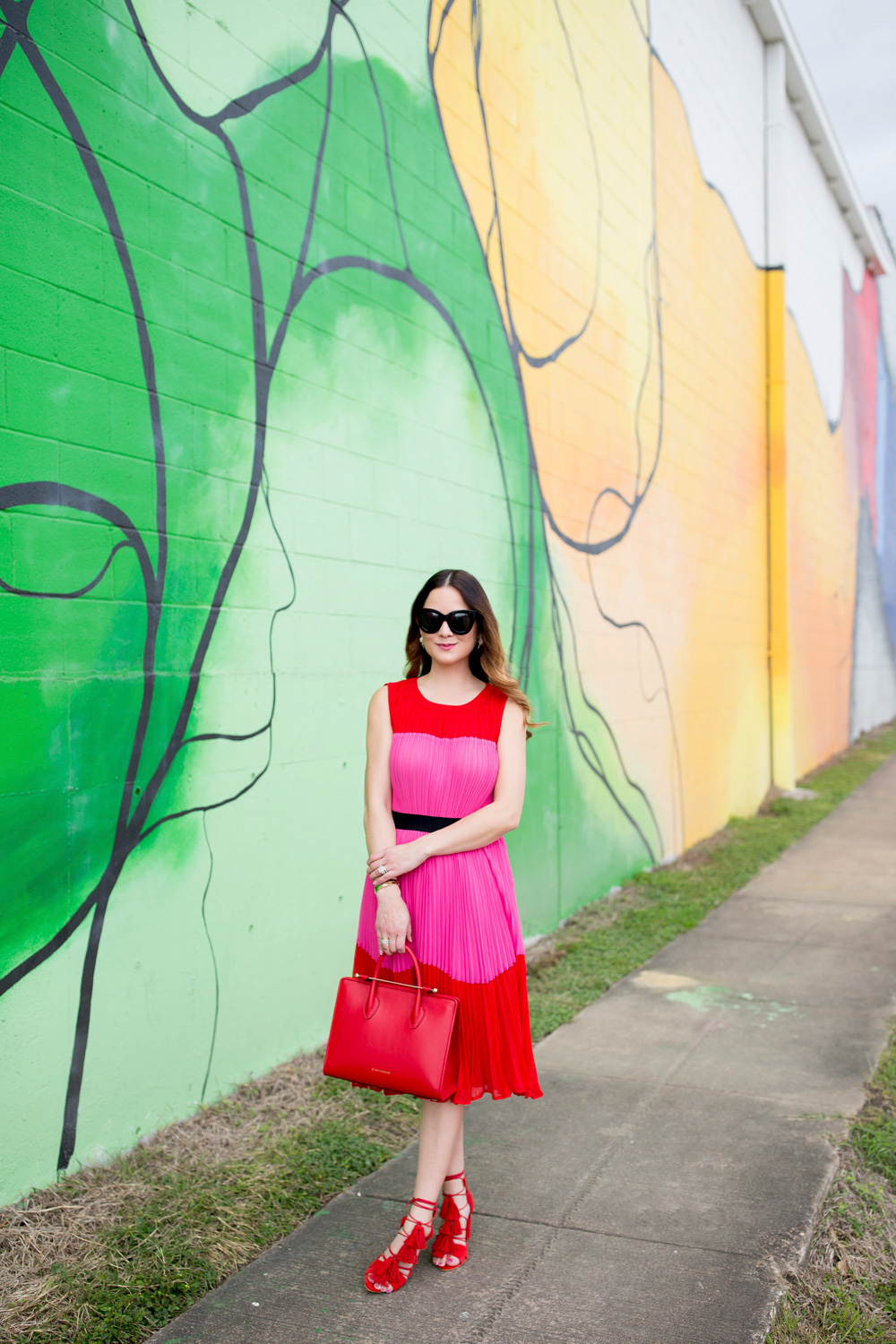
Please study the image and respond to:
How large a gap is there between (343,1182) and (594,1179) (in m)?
0.74

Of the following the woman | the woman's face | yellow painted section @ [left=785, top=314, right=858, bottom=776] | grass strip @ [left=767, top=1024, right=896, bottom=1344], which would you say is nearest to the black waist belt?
the woman

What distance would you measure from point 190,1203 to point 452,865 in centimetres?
122

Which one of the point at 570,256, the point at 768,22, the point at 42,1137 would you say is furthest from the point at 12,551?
the point at 768,22

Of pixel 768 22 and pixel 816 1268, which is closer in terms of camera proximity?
pixel 816 1268

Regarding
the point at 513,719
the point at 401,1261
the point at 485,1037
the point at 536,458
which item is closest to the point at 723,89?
the point at 536,458

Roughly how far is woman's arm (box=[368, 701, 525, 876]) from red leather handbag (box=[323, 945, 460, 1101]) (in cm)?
23

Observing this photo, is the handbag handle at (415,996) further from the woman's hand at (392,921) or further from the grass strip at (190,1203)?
the grass strip at (190,1203)

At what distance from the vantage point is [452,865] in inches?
106

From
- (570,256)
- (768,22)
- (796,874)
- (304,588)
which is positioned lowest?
(796,874)

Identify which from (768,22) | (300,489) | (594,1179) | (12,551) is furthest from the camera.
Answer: (768,22)

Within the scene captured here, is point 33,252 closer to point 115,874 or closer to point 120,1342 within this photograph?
point 115,874

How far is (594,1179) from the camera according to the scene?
10.4 ft

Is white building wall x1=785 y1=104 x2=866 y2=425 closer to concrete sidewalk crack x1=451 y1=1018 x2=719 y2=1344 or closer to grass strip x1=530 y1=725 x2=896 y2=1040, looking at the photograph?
grass strip x1=530 y1=725 x2=896 y2=1040

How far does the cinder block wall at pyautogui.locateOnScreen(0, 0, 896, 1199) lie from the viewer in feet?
9.89
